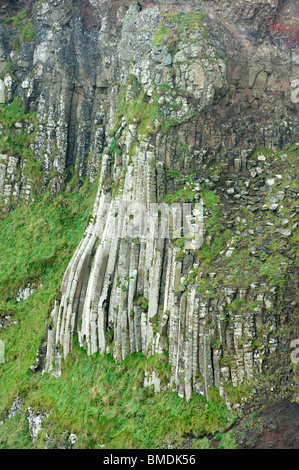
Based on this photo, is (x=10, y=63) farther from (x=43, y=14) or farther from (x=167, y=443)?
(x=167, y=443)

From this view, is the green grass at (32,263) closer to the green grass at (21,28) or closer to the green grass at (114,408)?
the green grass at (114,408)

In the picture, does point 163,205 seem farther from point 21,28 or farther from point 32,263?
point 21,28

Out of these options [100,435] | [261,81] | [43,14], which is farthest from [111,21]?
[100,435]

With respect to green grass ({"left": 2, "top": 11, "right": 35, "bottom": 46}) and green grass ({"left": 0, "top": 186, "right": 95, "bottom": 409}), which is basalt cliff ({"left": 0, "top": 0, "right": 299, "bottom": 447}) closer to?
green grass ({"left": 0, "top": 186, "right": 95, "bottom": 409})

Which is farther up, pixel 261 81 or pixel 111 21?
pixel 111 21

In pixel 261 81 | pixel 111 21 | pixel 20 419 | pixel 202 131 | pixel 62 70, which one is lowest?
pixel 20 419

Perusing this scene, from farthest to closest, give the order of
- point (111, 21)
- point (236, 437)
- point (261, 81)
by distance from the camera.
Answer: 1. point (111, 21)
2. point (261, 81)
3. point (236, 437)

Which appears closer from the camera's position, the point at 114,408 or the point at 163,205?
the point at 114,408

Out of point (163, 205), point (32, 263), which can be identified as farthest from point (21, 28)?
point (163, 205)

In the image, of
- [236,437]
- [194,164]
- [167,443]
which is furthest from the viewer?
[194,164]

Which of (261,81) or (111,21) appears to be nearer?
(261,81)
